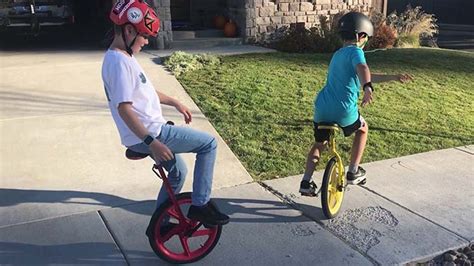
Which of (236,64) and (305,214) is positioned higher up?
(236,64)

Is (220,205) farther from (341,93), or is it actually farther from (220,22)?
(220,22)

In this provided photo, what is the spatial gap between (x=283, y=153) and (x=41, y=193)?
8.16ft

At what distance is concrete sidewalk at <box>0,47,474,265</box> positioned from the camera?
3.75m

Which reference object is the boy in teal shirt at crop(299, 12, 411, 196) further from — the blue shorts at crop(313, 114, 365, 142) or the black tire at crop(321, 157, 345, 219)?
the black tire at crop(321, 157, 345, 219)

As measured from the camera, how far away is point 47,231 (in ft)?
13.2

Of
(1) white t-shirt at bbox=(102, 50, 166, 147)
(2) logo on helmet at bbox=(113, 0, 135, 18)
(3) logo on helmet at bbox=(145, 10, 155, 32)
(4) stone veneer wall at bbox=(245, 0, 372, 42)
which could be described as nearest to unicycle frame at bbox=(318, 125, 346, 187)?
(1) white t-shirt at bbox=(102, 50, 166, 147)

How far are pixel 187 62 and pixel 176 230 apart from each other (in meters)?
5.77

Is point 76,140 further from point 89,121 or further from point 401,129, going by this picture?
point 401,129

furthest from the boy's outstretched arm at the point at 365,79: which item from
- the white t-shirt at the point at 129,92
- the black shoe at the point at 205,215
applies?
the white t-shirt at the point at 129,92

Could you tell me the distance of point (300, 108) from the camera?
7137mm

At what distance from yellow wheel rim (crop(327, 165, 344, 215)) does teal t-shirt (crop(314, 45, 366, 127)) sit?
0.41 m

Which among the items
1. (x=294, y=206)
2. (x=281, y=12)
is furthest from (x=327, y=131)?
(x=281, y=12)

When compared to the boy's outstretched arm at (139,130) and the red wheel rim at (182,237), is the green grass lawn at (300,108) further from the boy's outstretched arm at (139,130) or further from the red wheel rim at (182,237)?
the boy's outstretched arm at (139,130)

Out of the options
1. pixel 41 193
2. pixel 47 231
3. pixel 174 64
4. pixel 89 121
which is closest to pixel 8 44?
pixel 174 64
